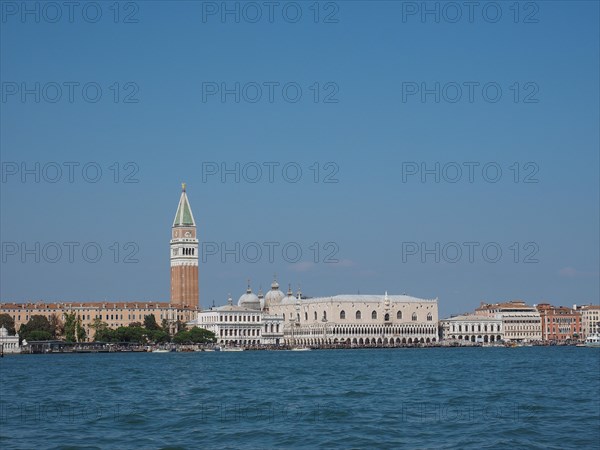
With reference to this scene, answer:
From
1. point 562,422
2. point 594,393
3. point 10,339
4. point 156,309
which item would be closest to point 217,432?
point 562,422

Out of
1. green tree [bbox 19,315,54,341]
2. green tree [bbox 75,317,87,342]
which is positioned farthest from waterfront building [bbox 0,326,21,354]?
green tree [bbox 75,317,87,342]

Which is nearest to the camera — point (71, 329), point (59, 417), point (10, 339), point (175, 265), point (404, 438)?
point (404, 438)

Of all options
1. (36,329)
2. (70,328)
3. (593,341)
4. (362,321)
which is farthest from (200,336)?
(593,341)

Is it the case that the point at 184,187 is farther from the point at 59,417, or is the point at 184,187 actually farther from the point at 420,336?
the point at 59,417

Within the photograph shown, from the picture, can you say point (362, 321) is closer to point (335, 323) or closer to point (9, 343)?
point (335, 323)

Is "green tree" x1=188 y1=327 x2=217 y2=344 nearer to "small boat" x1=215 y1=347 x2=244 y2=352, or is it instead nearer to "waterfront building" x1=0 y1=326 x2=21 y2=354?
"small boat" x1=215 y1=347 x2=244 y2=352

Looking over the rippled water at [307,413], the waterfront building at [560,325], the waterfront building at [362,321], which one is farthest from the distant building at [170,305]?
the rippled water at [307,413]
